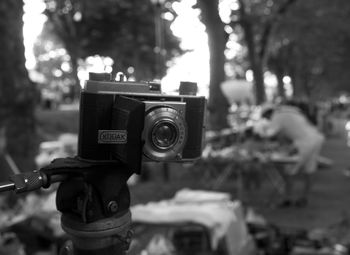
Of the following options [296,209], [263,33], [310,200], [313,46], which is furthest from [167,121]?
[313,46]

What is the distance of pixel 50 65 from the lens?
32719 mm

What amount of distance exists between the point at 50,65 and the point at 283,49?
1760cm

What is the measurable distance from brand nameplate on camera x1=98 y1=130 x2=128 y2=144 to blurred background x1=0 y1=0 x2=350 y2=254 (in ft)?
0.50

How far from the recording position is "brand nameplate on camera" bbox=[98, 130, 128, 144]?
80 cm

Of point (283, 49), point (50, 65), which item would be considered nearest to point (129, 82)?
point (283, 49)

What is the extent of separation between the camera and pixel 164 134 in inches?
32.4

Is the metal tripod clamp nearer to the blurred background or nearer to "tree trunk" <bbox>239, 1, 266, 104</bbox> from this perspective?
the blurred background

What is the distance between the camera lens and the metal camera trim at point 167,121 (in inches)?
31.5

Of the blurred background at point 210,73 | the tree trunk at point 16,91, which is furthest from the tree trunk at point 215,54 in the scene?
the tree trunk at point 16,91

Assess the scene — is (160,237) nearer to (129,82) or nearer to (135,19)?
(129,82)

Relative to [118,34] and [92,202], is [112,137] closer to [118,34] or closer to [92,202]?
[92,202]

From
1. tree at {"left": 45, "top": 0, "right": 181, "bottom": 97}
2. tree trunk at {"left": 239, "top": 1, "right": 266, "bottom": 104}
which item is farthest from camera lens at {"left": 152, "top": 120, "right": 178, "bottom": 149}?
tree at {"left": 45, "top": 0, "right": 181, "bottom": 97}

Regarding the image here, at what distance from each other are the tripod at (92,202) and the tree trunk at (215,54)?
8.71m

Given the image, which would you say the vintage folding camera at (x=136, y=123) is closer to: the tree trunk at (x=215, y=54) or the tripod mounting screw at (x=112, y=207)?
the tripod mounting screw at (x=112, y=207)
